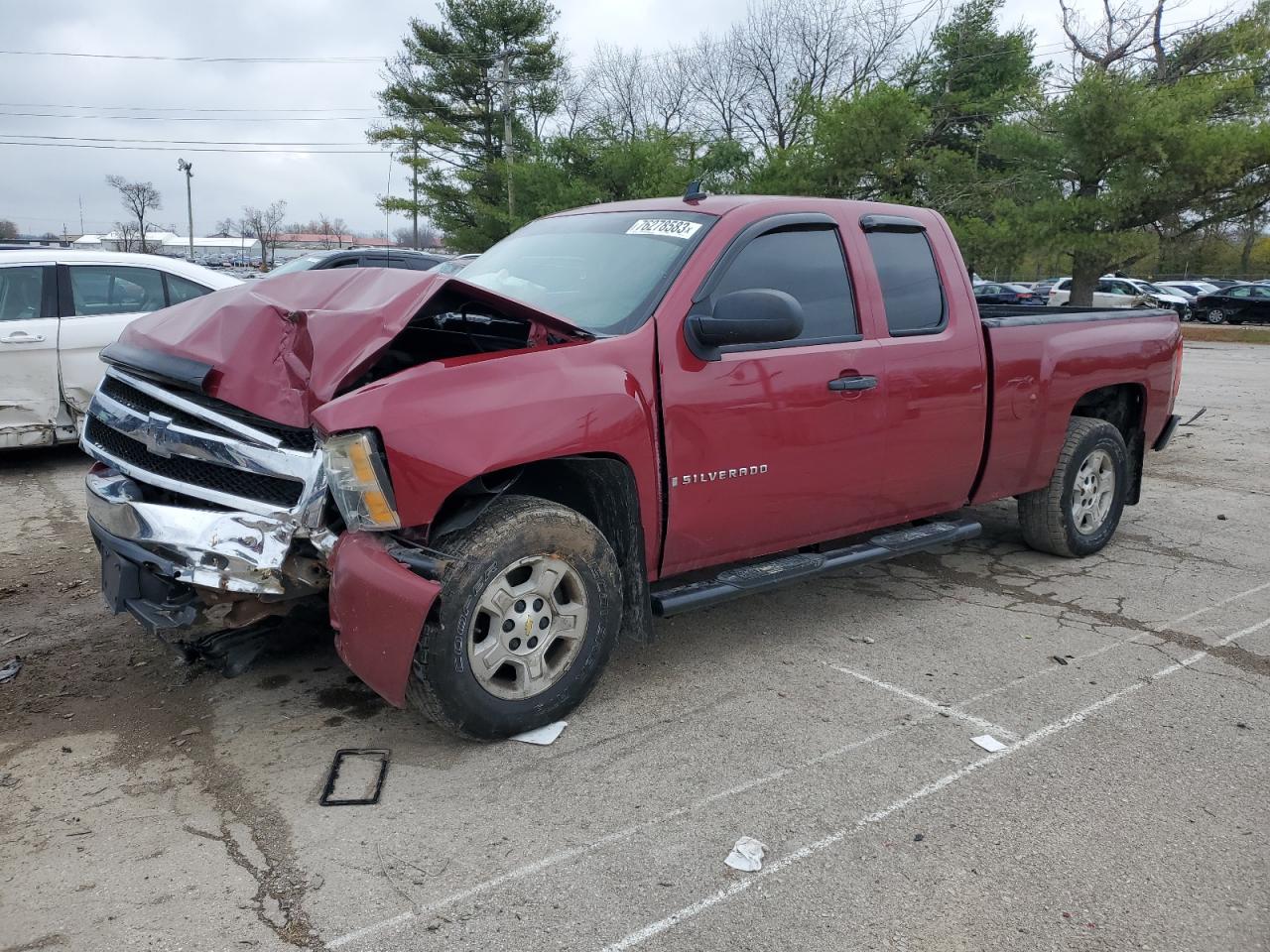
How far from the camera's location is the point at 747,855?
2854mm

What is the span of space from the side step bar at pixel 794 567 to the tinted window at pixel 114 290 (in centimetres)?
610

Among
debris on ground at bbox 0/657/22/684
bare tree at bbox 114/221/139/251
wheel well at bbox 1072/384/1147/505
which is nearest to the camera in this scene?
debris on ground at bbox 0/657/22/684

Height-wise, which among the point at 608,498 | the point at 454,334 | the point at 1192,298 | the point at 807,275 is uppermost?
the point at 1192,298

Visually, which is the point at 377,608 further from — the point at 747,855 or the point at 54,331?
the point at 54,331

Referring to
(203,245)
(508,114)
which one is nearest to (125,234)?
(203,245)

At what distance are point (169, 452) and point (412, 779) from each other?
4.70ft

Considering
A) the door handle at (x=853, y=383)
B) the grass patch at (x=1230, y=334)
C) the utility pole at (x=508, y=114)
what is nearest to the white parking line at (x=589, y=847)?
the door handle at (x=853, y=383)

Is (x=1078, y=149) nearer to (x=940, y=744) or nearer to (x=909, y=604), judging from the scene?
(x=909, y=604)

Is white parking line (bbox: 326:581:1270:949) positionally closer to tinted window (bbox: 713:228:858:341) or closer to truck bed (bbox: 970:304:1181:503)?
truck bed (bbox: 970:304:1181:503)

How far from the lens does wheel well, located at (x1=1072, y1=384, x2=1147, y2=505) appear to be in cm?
600

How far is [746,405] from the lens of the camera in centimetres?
388

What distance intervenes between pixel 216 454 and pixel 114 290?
569 centimetres

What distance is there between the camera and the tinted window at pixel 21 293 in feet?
24.6

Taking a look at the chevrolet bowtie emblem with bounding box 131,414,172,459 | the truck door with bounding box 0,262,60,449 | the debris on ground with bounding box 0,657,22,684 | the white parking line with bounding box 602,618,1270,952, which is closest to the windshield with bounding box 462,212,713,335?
the chevrolet bowtie emblem with bounding box 131,414,172,459
